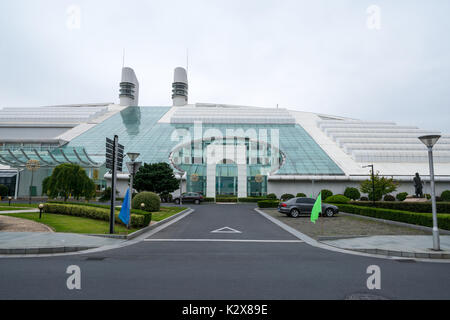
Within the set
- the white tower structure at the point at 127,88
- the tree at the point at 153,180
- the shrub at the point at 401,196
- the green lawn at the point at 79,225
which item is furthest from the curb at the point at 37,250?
the white tower structure at the point at 127,88

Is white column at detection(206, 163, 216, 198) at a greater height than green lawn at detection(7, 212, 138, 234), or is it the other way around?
white column at detection(206, 163, 216, 198)

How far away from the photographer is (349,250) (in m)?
9.96

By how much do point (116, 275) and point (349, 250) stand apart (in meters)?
8.18

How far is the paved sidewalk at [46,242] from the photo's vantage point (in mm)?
8977

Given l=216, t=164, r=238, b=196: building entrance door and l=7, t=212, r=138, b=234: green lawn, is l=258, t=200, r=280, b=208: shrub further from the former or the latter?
l=7, t=212, r=138, b=234: green lawn

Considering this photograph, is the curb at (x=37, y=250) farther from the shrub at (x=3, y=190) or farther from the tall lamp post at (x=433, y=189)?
the shrub at (x=3, y=190)

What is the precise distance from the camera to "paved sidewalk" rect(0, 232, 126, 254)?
8977mm

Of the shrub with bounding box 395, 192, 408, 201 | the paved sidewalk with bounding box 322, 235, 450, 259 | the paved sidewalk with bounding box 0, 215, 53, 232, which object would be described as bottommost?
the paved sidewalk with bounding box 322, 235, 450, 259

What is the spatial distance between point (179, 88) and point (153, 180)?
59478 mm

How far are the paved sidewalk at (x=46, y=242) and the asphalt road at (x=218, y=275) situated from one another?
2.92 ft

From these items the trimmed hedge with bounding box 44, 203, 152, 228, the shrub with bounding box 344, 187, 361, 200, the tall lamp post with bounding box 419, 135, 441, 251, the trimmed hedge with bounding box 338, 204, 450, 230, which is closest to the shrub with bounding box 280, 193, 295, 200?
the shrub with bounding box 344, 187, 361, 200

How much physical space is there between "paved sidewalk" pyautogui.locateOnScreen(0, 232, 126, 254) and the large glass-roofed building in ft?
95.8

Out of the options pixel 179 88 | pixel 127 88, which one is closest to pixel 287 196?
pixel 179 88
